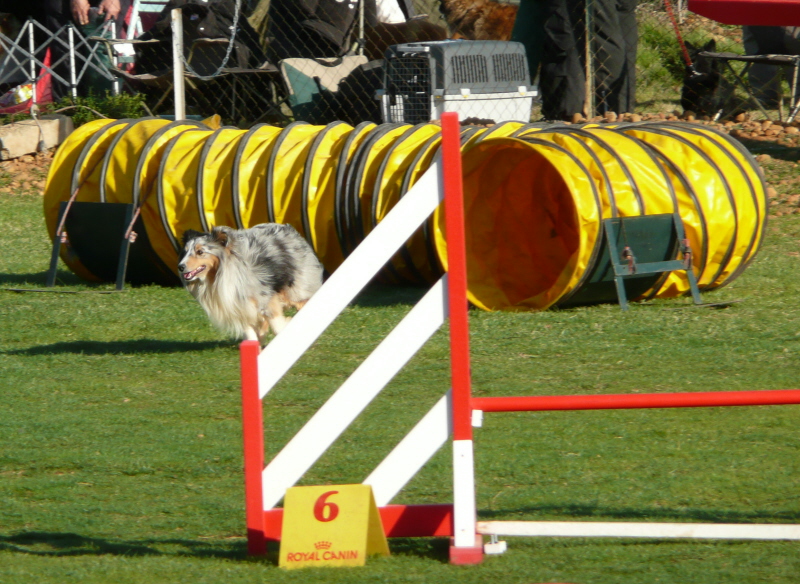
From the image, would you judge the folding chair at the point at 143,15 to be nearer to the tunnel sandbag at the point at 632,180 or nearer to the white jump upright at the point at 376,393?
the tunnel sandbag at the point at 632,180

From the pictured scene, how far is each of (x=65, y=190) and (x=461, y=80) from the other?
411 centimetres

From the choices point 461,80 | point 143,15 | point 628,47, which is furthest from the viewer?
point 143,15

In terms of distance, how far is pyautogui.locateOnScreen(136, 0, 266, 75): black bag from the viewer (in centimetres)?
1243

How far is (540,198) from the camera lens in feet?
25.9

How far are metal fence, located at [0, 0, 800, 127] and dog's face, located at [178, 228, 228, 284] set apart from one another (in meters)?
4.67

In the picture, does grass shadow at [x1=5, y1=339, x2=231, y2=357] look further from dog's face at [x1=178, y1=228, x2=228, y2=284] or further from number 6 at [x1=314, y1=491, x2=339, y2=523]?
number 6 at [x1=314, y1=491, x2=339, y2=523]

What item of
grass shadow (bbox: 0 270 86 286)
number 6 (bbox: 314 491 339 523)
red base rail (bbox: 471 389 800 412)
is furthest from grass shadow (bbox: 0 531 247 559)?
grass shadow (bbox: 0 270 86 286)

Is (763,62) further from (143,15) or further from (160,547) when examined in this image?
(143,15)

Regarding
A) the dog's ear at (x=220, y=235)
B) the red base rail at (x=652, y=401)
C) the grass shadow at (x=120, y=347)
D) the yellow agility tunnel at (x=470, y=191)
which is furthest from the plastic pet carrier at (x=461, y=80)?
the red base rail at (x=652, y=401)

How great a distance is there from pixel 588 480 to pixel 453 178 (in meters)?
1.51

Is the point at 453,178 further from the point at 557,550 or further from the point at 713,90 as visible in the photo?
the point at 713,90

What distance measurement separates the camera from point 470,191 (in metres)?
8.01

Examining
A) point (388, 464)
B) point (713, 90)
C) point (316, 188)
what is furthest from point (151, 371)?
point (713, 90)

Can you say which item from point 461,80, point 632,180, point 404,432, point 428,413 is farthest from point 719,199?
point 428,413
